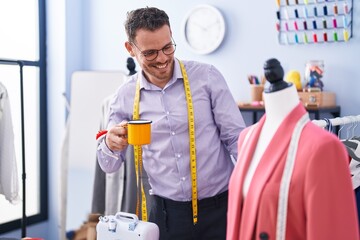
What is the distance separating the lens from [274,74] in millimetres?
1058

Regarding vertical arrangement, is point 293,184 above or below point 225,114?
below

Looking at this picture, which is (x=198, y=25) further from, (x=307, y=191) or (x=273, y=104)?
(x=307, y=191)

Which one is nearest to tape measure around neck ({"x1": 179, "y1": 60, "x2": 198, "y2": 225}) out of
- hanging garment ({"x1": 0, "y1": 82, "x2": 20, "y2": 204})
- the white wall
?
the white wall

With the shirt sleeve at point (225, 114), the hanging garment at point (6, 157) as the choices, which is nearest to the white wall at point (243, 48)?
the hanging garment at point (6, 157)

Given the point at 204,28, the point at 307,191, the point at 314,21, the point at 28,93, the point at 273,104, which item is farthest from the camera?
the point at 28,93

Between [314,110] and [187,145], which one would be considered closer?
[187,145]

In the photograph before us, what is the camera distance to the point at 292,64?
10.6 feet

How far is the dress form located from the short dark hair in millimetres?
827

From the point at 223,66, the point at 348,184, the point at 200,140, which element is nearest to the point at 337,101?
the point at 223,66

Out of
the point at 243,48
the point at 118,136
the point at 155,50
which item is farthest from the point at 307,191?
the point at 243,48

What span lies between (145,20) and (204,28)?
1.83 metres

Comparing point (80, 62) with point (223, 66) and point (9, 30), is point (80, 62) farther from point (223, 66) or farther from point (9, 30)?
point (223, 66)

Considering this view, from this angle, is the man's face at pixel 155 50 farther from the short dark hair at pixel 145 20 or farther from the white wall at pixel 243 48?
the white wall at pixel 243 48

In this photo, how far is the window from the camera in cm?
403
